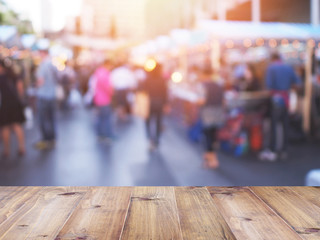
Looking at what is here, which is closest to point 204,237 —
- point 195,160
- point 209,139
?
point 209,139

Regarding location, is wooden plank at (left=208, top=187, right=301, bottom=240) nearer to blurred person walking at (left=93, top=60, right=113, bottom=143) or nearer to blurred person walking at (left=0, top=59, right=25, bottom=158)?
blurred person walking at (left=0, top=59, right=25, bottom=158)

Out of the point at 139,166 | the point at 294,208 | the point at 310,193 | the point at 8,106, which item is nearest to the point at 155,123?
the point at 139,166

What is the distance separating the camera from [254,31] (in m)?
9.38

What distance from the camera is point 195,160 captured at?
7352 millimetres

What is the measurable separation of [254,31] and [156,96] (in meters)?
2.67

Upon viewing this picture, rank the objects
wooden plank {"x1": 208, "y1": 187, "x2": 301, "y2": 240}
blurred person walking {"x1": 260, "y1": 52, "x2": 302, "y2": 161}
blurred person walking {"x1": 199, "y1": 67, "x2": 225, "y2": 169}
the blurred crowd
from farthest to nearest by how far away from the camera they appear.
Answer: blurred person walking {"x1": 260, "y1": 52, "x2": 302, "y2": 161} → the blurred crowd → blurred person walking {"x1": 199, "y1": 67, "x2": 225, "y2": 169} → wooden plank {"x1": 208, "y1": 187, "x2": 301, "y2": 240}

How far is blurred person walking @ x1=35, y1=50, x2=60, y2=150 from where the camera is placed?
838cm

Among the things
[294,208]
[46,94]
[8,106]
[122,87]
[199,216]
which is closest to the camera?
[199,216]

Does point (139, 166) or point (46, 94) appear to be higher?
point (46, 94)

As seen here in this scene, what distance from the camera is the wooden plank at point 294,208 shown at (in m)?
1.80

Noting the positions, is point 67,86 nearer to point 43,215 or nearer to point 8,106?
point 8,106

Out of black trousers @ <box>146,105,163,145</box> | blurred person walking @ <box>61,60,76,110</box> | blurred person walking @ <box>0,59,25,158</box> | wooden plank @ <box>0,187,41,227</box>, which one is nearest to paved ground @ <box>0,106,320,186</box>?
black trousers @ <box>146,105,163,145</box>

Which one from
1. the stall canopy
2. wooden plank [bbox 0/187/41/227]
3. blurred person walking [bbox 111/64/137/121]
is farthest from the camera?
blurred person walking [bbox 111/64/137/121]

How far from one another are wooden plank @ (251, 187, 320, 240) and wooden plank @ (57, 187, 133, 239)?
69 cm
